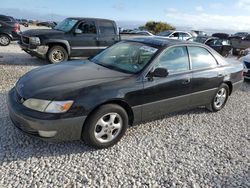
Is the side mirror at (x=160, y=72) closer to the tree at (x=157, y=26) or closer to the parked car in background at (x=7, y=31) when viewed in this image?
the parked car in background at (x=7, y=31)

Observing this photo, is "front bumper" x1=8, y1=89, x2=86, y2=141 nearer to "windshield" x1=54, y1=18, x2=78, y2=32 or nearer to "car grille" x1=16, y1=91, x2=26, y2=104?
"car grille" x1=16, y1=91, x2=26, y2=104

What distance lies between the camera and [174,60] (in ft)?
13.5

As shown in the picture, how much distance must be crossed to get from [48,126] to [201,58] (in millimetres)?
3083

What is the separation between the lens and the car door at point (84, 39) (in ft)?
29.0

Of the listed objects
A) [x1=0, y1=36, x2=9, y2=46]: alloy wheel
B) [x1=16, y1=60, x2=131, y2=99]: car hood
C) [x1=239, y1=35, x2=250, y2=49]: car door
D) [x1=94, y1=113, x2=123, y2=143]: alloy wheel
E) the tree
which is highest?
A: the tree

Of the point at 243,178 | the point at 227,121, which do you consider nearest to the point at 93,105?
the point at 243,178

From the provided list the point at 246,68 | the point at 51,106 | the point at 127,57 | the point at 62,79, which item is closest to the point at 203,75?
the point at 127,57

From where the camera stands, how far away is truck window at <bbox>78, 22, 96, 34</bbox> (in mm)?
8995

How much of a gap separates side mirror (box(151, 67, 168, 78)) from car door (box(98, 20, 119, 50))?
239 inches

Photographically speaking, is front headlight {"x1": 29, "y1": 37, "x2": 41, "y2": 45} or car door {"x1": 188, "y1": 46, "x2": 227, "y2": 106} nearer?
car door {"x1": 188, "y1": 46, "x2": 227, "y2": 106}

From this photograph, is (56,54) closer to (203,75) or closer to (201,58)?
(201,58)

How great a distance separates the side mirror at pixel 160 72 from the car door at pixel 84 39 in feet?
19.1

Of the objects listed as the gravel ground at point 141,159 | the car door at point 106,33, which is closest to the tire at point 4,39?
the car door at point 106,33

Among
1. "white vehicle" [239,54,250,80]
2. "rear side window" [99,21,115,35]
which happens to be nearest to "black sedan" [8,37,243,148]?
"white vehicle" [239,54,250,80]
